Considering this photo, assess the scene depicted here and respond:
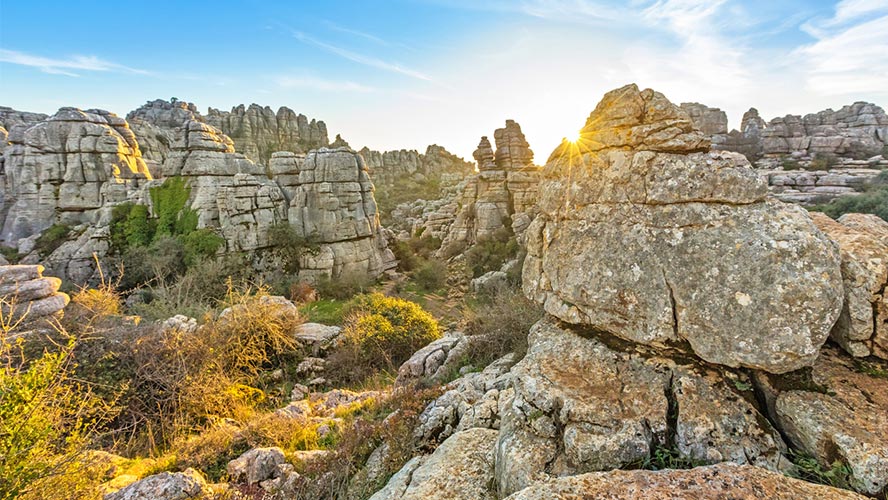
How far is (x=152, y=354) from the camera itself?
642 cm

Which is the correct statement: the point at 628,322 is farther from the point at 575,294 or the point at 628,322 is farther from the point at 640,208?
the point at 640,208

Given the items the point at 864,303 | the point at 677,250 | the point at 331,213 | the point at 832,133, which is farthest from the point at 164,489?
the point at 832,133

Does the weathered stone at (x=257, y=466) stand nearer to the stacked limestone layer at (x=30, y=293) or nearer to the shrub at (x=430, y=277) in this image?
the stacked limestone layer at (x=30, y=293)

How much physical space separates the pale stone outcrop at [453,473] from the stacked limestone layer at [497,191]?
23.9 m

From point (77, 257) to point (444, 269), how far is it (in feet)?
65.8

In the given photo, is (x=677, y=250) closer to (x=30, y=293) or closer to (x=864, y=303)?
(x=864, y=303)

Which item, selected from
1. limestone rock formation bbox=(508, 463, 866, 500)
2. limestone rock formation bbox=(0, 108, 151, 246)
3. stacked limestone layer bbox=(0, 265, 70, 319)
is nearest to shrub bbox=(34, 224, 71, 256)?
limestone rock formation bbox=(0, 108, 151, 246)

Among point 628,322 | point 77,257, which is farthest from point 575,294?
point 77,257

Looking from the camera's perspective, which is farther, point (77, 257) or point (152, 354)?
point (77, 257)

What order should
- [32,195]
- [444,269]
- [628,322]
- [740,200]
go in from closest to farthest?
[740,200] < [628,322] < [32,195] < [444,269]

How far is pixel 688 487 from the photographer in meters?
1.76

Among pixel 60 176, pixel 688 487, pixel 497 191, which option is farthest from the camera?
pixel 497 191

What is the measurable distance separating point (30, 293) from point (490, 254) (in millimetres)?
20700

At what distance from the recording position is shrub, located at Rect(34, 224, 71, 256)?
19.7 meters
